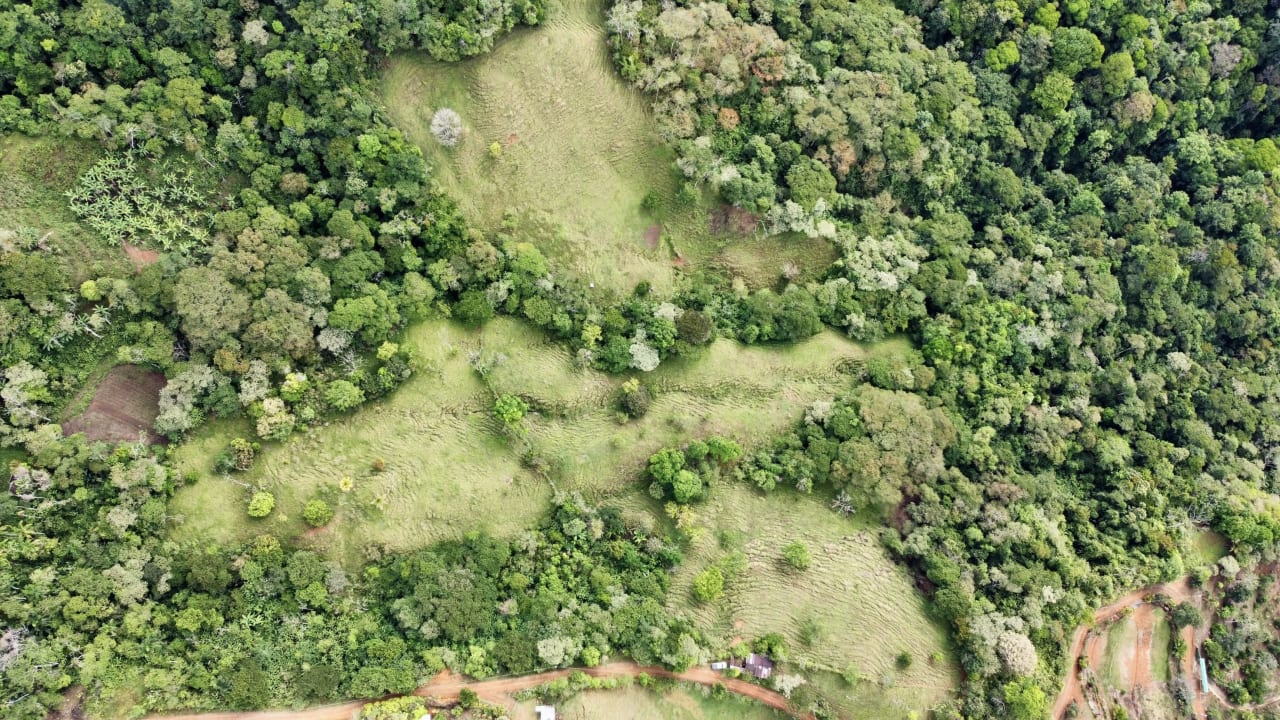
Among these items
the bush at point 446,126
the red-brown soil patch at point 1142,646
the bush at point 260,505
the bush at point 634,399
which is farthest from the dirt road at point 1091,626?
the bush at point 446,126

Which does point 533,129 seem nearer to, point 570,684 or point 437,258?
point 437,258

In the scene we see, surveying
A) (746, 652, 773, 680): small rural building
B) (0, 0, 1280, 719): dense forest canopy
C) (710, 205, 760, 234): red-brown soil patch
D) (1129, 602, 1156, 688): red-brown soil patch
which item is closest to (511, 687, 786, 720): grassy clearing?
(746, 652, 773, 680): small rural building

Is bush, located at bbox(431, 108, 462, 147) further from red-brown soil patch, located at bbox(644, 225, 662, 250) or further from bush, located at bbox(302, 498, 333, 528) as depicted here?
bush, located at bbox(302, 498, 333, 528)

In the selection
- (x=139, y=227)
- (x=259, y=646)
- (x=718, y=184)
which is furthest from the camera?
(x=718, y=184)

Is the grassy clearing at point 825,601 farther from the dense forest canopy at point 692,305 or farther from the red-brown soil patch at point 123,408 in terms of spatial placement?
the red-brown soil patch at point 123,408

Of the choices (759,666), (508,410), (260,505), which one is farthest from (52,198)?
(759,666)

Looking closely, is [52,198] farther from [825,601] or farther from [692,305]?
[825,601]

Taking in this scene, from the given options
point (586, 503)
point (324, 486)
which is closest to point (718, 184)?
point (586, 503)
